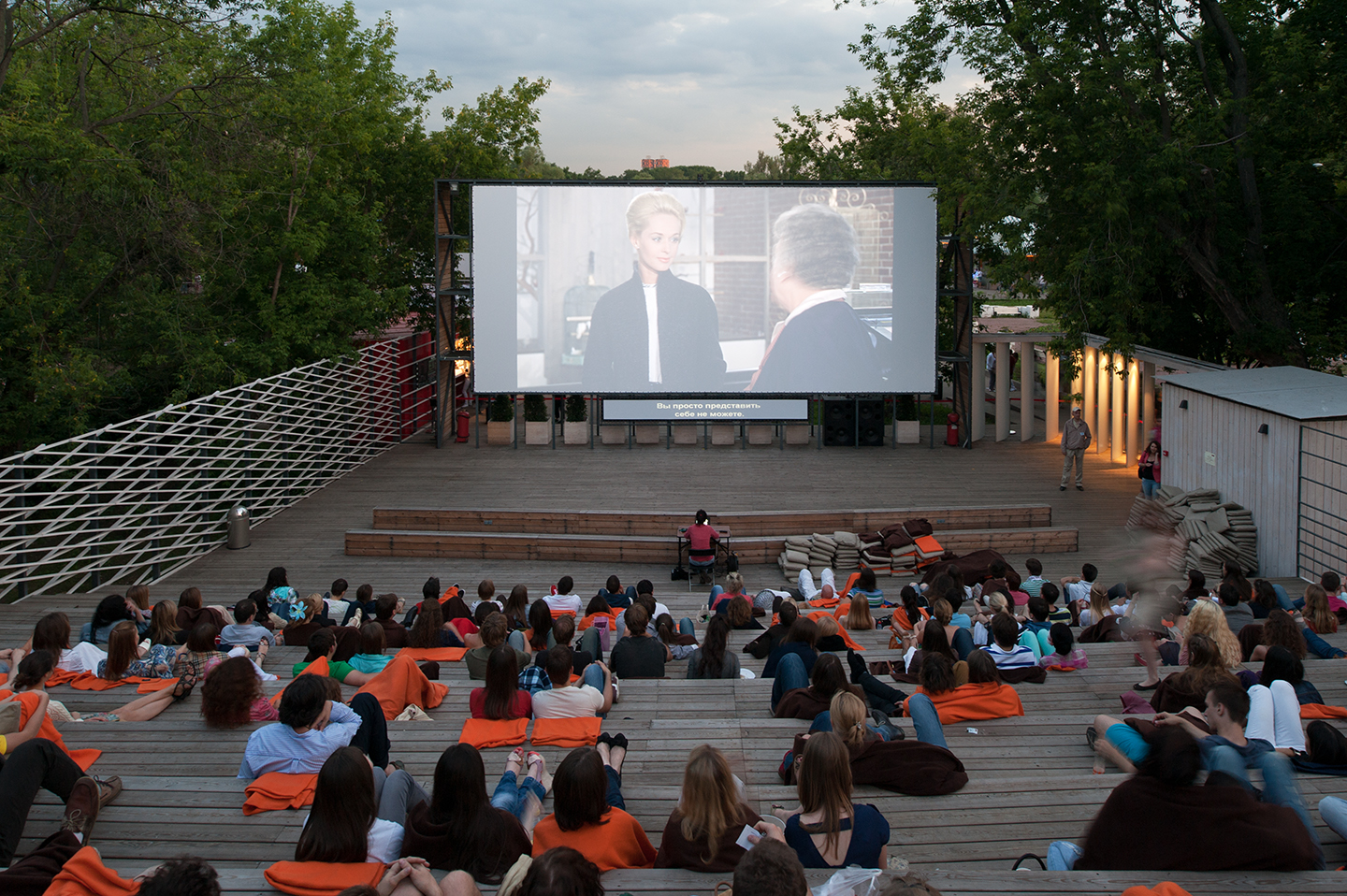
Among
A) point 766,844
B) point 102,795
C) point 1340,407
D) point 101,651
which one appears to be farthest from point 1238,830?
point 1340,407

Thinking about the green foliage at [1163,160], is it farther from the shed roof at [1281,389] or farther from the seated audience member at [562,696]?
the seated audience member at [562,696]

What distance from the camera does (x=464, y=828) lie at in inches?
145

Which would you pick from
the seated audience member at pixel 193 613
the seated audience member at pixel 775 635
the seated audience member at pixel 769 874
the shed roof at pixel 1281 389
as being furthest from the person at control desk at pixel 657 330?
the seated audience member at pixel 769 874

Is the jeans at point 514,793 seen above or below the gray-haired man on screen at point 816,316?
below

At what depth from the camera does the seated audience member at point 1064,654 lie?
6.96 meters

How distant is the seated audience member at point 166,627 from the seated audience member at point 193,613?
0.56 feet

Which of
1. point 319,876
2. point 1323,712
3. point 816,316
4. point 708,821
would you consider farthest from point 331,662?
point 816,316

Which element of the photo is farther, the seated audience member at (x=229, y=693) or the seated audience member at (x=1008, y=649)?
the seated audience member at (x=1008, y=649)

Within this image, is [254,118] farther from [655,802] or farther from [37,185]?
[655,802]

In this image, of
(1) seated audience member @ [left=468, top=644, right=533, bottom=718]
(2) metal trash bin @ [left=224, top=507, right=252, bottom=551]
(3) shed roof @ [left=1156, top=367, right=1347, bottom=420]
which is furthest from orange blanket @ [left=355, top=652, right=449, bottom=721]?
(3) shed roof @ [left=1156, top=367, right=1347, bottom=420]

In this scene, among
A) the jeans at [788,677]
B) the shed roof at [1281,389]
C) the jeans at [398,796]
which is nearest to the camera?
the jeans at [398,796]

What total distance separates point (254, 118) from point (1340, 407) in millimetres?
17792

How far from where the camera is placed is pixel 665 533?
14352 millimetres

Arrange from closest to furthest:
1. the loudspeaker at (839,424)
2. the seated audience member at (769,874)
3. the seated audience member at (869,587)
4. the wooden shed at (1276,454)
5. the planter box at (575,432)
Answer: the seated audience member at (769,874) < the seated audience member at (869,587) < the wooden shed at (1276,454) < the loudspeaker at (839,424) < the planter box at (575,432)
